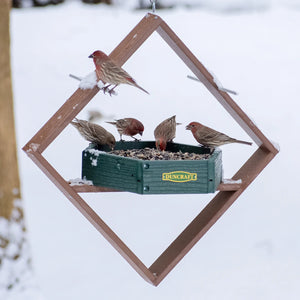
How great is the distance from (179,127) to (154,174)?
2925 mm

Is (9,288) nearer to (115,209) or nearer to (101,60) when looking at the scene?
(115,209)

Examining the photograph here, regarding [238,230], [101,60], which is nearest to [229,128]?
[238,230]

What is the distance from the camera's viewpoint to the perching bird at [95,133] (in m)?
4.07

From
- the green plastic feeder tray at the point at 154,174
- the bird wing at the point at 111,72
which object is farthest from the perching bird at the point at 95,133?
the bird wing at the point at 111,72

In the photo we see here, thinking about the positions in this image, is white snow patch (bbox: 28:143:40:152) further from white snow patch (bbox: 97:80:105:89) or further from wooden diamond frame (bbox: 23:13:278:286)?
white snow patch (bbox: 97:80:105:89)

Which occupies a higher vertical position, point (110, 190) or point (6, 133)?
point (110, 190)

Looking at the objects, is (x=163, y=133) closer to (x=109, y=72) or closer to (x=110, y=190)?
(x=110, y=190)

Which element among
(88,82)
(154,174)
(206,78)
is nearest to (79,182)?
(154,174)

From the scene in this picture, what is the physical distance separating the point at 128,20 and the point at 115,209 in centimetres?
270

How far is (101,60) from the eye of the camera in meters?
3.72

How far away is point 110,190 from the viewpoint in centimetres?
385

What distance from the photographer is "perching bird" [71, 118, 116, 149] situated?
4066mm

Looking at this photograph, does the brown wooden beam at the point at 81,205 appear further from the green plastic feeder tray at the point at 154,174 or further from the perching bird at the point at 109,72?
the perching bird at the point at 109,72

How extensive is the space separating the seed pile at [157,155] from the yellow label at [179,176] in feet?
0.78
